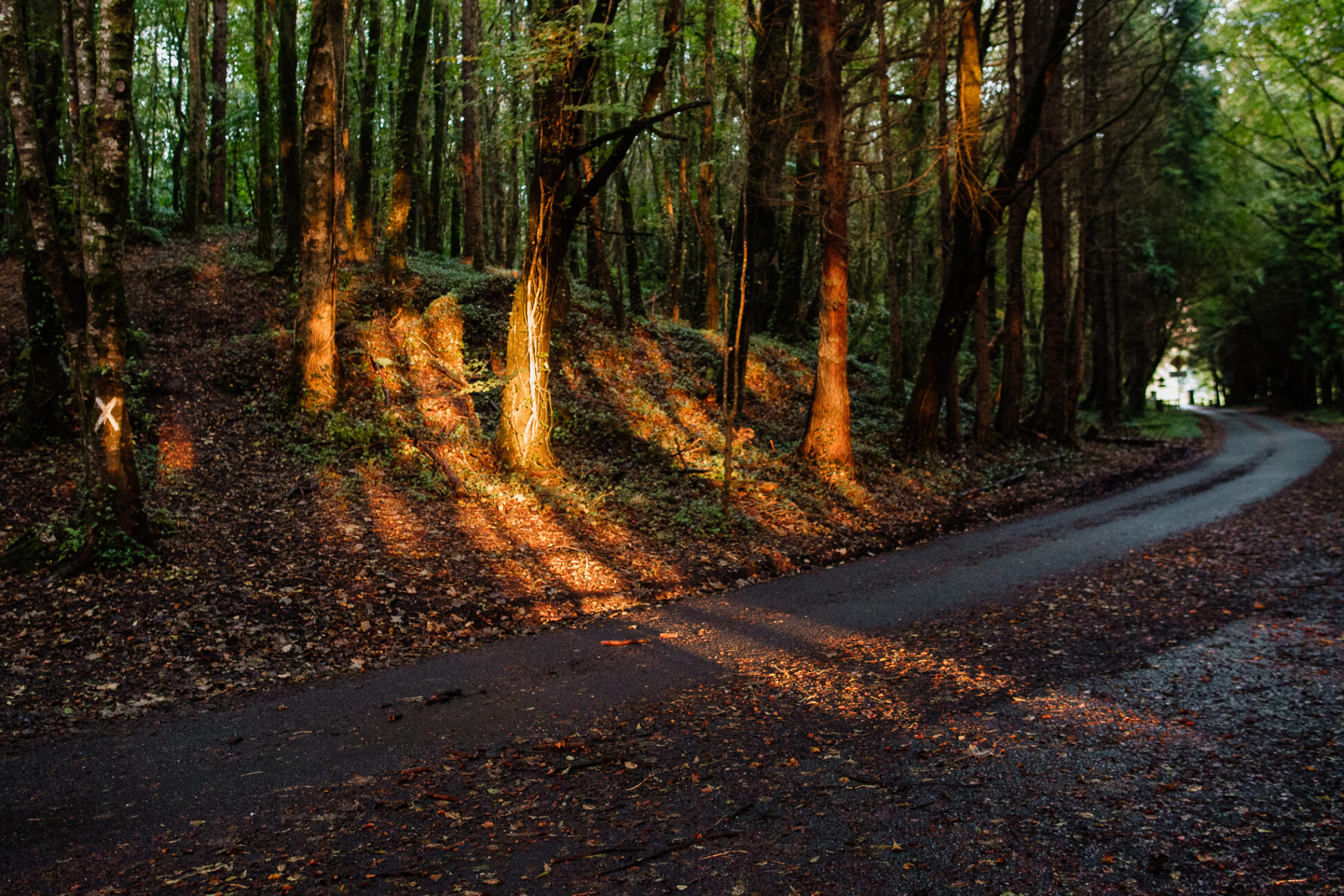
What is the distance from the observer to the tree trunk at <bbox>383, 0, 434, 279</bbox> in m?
16.6

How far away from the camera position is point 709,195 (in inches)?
762

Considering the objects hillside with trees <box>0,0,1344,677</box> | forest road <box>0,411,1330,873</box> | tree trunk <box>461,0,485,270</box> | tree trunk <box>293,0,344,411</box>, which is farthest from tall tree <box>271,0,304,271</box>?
forest road <box>0,411,1330,873</box>

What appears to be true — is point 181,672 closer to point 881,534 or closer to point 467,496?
point 467,496

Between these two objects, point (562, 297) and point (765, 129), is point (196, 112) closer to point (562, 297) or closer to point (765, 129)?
point (562, 297)

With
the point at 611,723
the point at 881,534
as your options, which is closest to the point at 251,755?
the point at 611,723

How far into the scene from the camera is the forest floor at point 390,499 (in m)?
6.11

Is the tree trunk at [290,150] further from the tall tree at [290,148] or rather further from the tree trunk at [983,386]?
the tree trunk at [983,386]

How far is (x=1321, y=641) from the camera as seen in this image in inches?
223

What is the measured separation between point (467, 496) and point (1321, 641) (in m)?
8.75

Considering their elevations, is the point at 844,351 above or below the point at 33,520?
above

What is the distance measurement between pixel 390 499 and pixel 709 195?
42.1 ft

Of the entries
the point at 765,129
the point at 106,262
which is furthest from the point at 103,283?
the point at 765,129

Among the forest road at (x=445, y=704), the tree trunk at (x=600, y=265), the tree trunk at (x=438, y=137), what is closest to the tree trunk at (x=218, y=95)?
the tree trunk at (x=438, y=137)

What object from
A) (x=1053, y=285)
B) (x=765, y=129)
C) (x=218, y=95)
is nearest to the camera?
(x=765, y=129)
